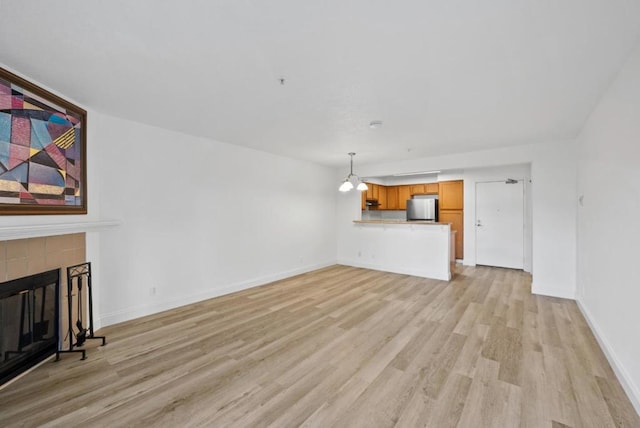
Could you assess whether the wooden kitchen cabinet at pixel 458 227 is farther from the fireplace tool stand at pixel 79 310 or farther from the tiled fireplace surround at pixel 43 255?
the tiled fireplace surround at pixel 43 255

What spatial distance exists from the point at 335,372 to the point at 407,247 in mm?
3841

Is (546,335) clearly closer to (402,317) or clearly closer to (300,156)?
(402,317)

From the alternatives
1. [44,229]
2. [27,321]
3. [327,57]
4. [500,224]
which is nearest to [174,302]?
[27,321]

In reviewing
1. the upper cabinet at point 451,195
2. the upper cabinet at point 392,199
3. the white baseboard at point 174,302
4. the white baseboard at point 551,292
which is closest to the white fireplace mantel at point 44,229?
the white baseboard at point 174,302

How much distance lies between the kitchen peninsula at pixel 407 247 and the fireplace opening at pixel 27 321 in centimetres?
514

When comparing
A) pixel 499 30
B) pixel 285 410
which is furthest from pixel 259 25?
pixel 285 410

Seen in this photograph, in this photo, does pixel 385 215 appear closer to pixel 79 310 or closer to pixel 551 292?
pixel 551 292

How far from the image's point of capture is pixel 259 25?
5.19 feet

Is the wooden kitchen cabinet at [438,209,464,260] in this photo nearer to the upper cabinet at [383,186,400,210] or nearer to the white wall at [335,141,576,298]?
the upper cabinet at [383,186,400,210]

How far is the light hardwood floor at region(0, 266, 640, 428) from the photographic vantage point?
1748mm

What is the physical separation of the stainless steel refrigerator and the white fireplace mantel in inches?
253

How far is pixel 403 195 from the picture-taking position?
7906 millimetres

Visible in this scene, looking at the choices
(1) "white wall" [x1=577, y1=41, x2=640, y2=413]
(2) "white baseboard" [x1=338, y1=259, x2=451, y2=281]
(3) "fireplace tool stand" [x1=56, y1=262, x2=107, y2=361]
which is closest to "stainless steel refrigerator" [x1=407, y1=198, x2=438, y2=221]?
(2) "white baseboard" [x1=338, y1=259, x2=451, y2=281]

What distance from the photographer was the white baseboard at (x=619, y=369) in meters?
1.81
